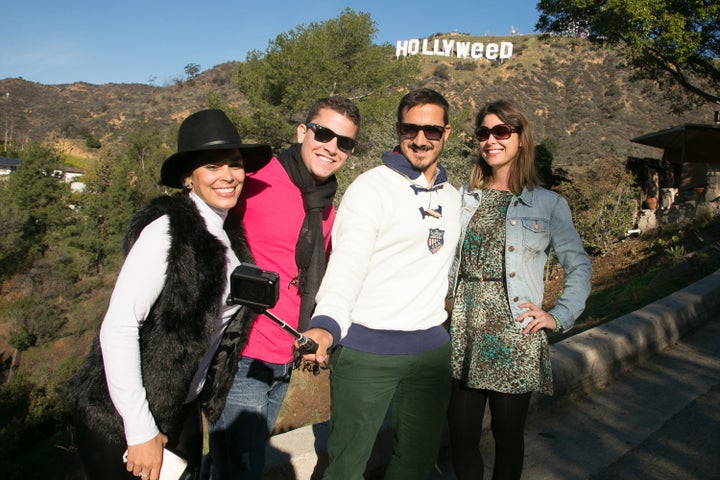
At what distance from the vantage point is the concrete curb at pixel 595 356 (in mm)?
2506

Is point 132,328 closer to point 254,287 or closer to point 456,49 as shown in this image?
point 254,287

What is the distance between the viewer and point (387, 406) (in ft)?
6.60

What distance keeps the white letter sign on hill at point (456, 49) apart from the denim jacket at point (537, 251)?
73663 millimetres

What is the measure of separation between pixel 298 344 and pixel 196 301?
18.5 inches

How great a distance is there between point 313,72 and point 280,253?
25015 mm

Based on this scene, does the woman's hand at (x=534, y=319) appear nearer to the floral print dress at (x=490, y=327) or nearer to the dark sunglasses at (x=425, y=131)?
the floral print dress at (x=490, y=327)

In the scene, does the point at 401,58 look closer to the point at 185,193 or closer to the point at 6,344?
the point at 6,344

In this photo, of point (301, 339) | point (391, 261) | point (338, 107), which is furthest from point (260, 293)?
point (338, 107)

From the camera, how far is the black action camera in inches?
55.4

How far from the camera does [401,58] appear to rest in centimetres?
2936

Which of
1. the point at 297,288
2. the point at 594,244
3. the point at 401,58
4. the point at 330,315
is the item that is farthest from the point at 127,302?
the point at 401,58

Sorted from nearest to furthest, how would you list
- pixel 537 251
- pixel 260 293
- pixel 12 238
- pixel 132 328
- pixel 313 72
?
1. pixel 260 293
2. pixel 132 328
3. pixel 537 251
4. pixel 313 72
5. pixel 12 238

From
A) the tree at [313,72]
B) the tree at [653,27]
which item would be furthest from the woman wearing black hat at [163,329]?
the tree at [313,72]

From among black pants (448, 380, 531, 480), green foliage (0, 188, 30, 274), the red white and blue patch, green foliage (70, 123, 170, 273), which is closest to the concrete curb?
black pants (448, 380, 531, 480)
